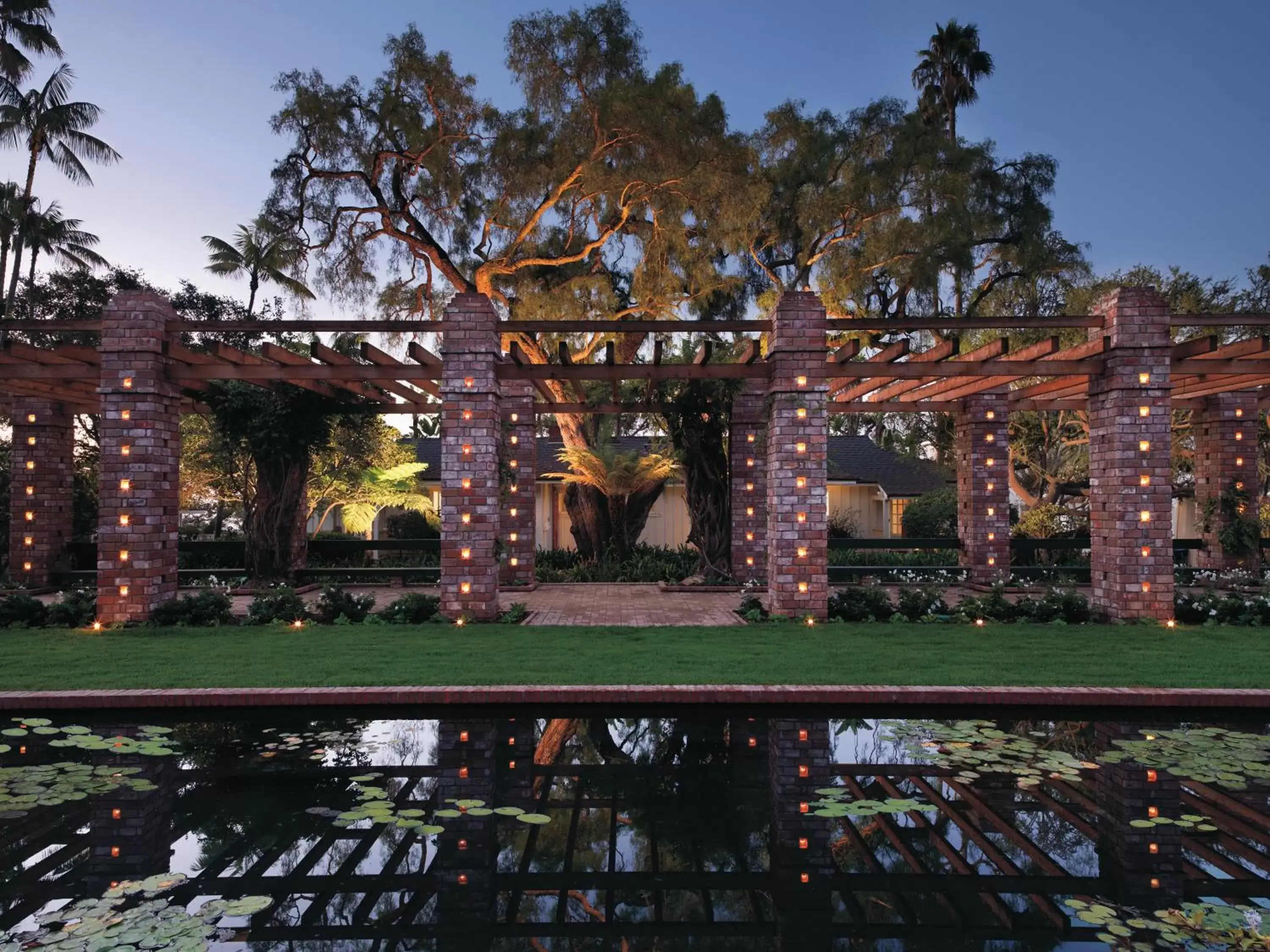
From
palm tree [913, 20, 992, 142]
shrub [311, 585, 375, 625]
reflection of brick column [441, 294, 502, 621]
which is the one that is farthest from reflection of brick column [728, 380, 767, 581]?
palm tree [913, 20, 992, 142]

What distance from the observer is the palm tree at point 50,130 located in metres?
22.2

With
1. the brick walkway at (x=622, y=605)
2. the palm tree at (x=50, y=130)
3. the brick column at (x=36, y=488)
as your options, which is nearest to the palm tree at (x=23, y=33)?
the palm tree at (x=50, y=130)

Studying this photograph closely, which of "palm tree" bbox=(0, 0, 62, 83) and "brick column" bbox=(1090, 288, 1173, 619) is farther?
"palm tree" bbox=(0, 0, 62, 83)

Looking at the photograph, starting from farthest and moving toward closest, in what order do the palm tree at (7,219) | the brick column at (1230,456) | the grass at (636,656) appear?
the palm tree at (7,219) → the brick column at (1230,456) → the grass at (636,656)

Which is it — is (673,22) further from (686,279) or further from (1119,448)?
(1119,448)

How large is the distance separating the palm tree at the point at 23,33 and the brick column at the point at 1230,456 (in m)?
31.4

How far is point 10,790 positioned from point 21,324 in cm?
876

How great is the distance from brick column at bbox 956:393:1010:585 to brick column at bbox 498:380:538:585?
8.73m

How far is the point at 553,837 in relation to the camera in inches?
179

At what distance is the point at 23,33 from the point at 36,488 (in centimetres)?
1535

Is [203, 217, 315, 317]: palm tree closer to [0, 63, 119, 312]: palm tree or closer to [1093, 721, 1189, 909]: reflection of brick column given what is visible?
[0, 63, 119, 312]: palm tree

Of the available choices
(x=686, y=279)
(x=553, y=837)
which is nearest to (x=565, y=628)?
(x=553, y=837)

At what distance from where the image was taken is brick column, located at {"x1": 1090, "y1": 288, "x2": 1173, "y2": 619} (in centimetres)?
1038

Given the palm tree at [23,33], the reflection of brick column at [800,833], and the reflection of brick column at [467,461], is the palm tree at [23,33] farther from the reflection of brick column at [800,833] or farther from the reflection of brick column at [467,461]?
the reflection of brick column at [800,833]
